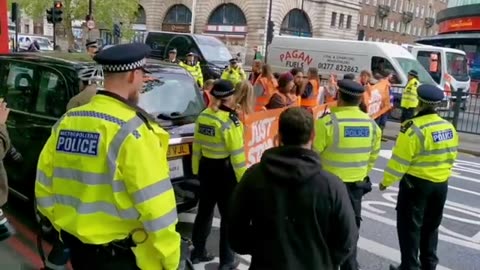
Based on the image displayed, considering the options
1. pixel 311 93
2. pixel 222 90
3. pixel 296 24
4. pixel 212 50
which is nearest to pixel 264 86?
pixel 311 93

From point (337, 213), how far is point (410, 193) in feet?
7.17

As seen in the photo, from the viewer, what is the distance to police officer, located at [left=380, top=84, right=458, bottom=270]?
4039mm

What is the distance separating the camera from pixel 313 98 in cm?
1010

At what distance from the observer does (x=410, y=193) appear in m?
4.18

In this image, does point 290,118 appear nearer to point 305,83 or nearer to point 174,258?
point 174,258

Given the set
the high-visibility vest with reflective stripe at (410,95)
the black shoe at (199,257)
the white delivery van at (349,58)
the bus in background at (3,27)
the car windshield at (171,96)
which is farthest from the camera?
the white delivery van at (349,58)

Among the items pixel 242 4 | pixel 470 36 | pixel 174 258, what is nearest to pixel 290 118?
pixel 174 258

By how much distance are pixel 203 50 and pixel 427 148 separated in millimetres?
15223

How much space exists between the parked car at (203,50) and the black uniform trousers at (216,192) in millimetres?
13344

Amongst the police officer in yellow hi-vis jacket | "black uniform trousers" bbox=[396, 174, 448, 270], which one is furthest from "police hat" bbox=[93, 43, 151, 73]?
"black uniform trousers" bbox=[396, 174, 448, 270]

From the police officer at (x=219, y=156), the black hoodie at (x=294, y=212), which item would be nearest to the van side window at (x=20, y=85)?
the police officer at (x=219, y=156)

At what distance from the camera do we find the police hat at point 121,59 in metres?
2.20

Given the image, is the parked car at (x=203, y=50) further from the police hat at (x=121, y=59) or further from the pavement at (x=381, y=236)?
the police hat at (x=121, y=59)

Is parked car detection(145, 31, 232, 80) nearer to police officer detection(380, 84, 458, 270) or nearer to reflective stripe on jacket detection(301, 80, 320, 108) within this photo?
reflective stripe on jacket detection(301, 80, 320, 108)
